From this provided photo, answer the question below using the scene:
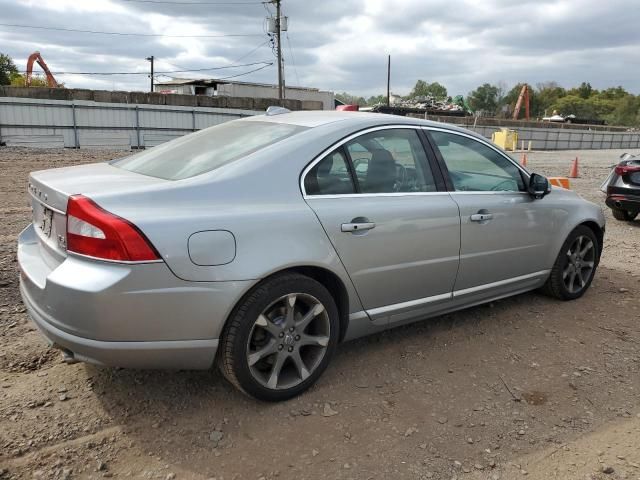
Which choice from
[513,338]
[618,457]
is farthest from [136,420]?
[513,338]

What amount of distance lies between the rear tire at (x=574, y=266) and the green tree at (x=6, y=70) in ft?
196

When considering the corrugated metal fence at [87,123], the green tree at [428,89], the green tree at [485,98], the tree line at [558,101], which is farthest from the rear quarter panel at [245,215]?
the green tree at [428,89]

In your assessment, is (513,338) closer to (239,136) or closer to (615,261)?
(239,136)

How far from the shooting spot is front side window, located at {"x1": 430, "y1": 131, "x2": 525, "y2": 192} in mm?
3765

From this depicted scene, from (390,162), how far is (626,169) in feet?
20.5

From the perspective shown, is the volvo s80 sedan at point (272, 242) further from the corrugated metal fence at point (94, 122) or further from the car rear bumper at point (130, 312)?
the corrugated metal fence at point (94, 122)

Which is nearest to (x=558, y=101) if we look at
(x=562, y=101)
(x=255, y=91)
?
(x=562, y=101)

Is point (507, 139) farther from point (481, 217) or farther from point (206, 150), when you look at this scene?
point (206, 150)

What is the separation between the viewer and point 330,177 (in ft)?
10.2

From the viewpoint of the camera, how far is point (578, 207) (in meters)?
4.61

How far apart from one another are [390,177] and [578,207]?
2128mm

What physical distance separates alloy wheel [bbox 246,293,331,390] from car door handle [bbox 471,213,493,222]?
4.43 feet

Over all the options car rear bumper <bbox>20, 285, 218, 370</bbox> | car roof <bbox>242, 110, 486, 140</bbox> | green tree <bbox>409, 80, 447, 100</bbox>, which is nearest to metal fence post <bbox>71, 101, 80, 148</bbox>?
car roof <bbox>242, 110, 486, 140</bbox>

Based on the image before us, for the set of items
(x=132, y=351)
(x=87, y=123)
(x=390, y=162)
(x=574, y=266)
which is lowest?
(x=574, y=266)
